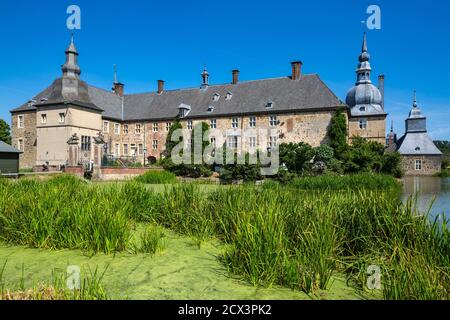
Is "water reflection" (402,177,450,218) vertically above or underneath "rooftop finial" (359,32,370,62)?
underneath

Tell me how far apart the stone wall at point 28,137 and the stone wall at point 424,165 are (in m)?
39.4

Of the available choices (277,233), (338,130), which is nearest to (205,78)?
(338,130)

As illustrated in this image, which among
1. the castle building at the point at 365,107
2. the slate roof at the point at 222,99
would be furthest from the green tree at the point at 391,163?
the castle building at the point at 365,107

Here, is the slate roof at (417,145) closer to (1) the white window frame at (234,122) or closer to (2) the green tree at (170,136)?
(1) the white window frame at (234,122)

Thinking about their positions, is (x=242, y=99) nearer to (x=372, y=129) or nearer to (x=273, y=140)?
(x=273, y=140)

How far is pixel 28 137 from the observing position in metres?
31.6

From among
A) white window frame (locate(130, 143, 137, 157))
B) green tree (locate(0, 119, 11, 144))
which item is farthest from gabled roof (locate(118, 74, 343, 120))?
green tree (locate(0, 119, 11, 144))

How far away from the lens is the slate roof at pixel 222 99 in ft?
91.8

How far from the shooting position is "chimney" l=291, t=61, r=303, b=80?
2985 cm

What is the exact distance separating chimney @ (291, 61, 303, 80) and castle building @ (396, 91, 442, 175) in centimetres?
1484

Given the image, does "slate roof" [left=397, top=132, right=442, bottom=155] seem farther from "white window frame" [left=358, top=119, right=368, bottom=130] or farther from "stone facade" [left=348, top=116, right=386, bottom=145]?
"white window frame" [left=358, top=119, right=368, bottom=130]

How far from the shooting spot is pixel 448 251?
3.87 m

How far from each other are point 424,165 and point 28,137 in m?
42.4
